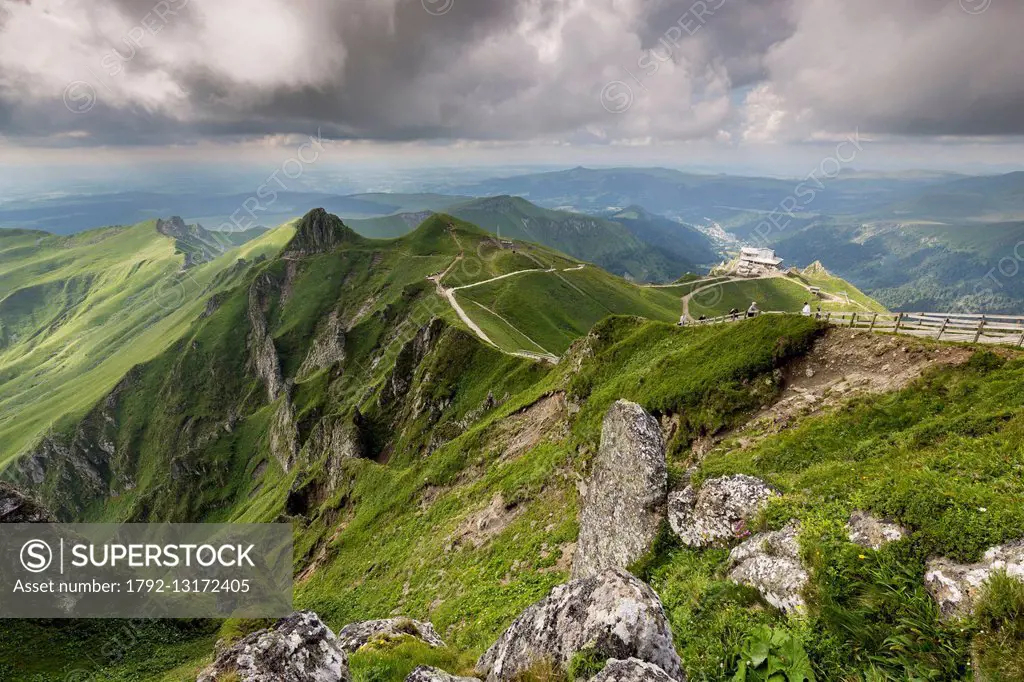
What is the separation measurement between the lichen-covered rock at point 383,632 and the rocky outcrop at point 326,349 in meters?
112

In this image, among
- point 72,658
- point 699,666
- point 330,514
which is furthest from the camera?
point 330,514

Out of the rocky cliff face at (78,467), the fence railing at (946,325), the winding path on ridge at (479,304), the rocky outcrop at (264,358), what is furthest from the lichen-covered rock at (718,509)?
the rocky cliff face at (78,467)

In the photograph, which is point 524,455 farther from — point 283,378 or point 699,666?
point 283,378

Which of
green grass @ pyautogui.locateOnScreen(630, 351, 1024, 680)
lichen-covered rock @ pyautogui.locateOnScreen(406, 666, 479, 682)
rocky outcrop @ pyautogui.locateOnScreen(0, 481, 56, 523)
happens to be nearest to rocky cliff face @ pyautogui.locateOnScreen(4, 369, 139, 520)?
rocky outcrop @ pyautogui.locateOnScreen(0, 481, 56, 523)

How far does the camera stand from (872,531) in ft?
37.6

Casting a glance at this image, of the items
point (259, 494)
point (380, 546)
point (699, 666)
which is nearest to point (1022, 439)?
point (699, 666)

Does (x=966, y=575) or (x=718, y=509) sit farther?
(x=718, y=509)

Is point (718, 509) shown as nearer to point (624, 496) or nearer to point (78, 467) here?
point (624, 496)

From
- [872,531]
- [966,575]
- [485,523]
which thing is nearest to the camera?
[966,575]

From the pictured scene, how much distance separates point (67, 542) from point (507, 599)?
43.4 m

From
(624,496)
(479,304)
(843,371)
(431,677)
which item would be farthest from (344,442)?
(843,371)

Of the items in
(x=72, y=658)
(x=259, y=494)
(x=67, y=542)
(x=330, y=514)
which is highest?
(x=67, y=542)

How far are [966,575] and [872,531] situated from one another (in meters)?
2.11

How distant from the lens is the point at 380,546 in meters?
42.8
